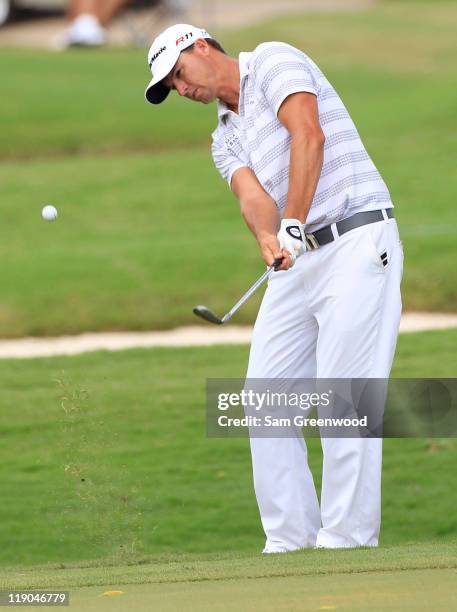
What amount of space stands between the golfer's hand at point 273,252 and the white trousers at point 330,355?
16 cm

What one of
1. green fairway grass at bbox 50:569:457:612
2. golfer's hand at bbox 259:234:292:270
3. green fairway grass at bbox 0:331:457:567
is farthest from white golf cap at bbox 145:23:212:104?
green fairway grass at bbox 50:569:457:612

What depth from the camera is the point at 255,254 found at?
1390 cm

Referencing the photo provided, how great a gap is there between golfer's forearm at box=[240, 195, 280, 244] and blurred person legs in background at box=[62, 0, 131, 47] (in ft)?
86.8

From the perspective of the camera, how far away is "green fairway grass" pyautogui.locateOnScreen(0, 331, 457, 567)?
24.5 feet

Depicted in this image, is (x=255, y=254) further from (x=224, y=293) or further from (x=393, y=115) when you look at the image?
(x=393, y=115)

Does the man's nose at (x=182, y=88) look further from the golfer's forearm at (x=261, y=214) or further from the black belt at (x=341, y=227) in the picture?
the black belt at (x=341, y=227)

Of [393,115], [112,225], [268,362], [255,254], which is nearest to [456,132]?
[393,115]

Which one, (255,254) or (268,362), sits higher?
(255,254)

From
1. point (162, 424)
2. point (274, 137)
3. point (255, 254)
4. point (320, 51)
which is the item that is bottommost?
point (162, 424)

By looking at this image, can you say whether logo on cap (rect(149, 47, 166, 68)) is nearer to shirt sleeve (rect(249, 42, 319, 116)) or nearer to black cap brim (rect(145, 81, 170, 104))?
black cap brim (rect(145, 81, 170, 104))

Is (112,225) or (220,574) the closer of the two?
(220,574)

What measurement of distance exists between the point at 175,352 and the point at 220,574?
669 cm

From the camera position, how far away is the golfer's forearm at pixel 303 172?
5086 millimetres

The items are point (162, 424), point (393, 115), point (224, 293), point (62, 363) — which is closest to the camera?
point (162, 424)
